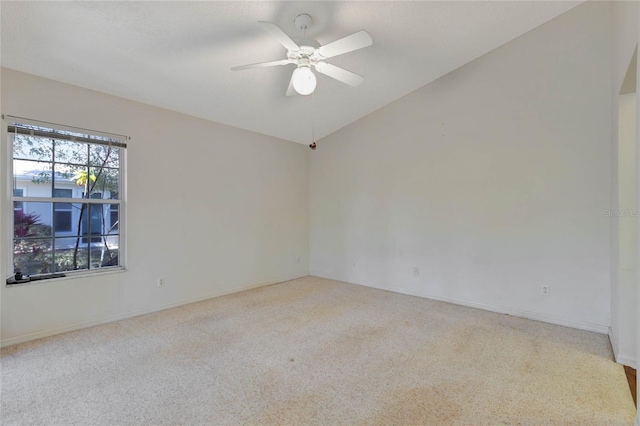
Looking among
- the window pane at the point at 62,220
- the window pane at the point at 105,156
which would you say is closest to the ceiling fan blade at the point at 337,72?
the window pane at the point at 105,156

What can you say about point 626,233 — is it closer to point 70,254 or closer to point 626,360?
point 626,360

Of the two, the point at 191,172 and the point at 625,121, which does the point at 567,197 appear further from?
Result: the point at 191,172

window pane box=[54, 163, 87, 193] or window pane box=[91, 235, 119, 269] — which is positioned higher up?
window pane box=[54, 163, 87, 193]

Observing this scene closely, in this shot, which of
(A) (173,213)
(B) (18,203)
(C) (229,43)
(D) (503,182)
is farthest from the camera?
(A) (173,213)

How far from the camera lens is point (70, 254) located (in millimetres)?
3154

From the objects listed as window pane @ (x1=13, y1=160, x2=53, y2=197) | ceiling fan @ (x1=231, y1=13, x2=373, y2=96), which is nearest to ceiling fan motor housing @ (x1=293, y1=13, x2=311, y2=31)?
ceiling fan @ (x1=231, y1=13, x2=373, y2=96)

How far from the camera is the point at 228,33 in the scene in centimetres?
261

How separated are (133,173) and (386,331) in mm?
3260

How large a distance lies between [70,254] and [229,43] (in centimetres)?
267

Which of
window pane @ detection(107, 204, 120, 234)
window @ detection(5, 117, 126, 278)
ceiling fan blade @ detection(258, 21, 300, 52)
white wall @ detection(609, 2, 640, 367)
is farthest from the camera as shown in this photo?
window pane @ detection(107, 204, 120, 234)

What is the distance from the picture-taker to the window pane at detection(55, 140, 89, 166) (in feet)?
10.0

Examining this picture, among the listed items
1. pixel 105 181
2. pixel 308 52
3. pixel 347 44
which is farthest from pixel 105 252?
pixel 347 44

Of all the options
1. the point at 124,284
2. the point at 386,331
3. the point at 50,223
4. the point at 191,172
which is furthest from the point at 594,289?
the point at 50,223

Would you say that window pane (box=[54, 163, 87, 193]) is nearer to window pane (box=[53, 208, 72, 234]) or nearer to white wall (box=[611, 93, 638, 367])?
window pane (box=[53, 208, 72, 234])
